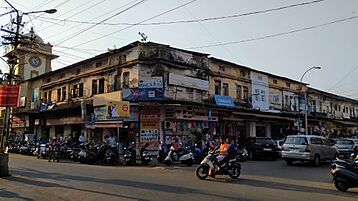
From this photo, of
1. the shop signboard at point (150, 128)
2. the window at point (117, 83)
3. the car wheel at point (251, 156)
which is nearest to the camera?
the car wheel at point (251, 156)

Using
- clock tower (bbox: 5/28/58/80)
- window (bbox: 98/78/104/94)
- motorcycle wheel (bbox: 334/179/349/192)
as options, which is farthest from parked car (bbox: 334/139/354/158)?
clock tower (bbox: 5/28/58/80)

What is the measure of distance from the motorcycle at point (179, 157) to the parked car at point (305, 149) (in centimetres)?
539

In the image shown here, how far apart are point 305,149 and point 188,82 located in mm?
11064

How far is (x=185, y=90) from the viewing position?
1005 inches

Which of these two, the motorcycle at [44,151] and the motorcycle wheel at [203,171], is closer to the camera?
the motorcycle wheel at [203,171]

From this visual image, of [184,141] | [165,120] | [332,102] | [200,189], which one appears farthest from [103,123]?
[332,102]

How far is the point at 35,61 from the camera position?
158 ft

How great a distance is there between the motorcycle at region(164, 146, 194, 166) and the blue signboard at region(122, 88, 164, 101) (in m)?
6.10

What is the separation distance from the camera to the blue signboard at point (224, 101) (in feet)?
91.2

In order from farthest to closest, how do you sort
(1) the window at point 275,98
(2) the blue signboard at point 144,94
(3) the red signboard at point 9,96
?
(1) the window at point 275,98 < (2) the blue signboard at point 144,94 < (3) the red signboard at point 9,96

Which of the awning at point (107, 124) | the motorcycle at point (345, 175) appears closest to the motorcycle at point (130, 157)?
the awning at point (107, 124)

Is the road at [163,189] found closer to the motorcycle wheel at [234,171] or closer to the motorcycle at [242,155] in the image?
the motorcycle wheel at [234,171]

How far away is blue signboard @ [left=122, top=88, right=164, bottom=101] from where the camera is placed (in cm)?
2334

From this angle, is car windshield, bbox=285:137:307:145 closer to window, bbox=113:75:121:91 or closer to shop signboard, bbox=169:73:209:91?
shop signboard, bbox=169:73:209:91
